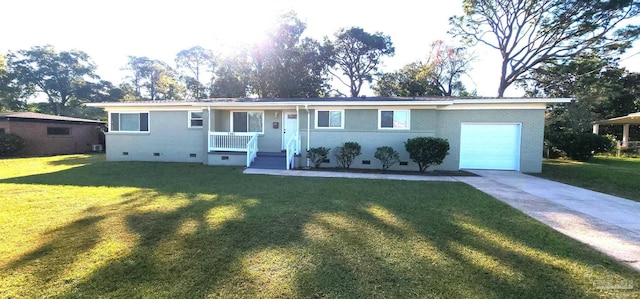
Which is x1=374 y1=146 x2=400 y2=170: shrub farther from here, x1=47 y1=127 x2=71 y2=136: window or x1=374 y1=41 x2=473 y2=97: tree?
x1=47 y1=127 x2=71 y2=136: window

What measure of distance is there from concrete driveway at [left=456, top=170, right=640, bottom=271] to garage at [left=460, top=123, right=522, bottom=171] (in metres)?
Answer: 2.93

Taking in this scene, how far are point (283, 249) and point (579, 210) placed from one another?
5.83 metres

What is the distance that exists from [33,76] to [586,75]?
53808mm

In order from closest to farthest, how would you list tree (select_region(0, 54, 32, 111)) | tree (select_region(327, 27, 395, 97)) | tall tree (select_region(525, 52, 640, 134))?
tall tree (select_region(525, 52, 640, 134)) → tree (select_region(327, 27, 395, 97)) → tree (select_region(0, 54, 32, 111))

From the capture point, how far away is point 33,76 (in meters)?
32.9

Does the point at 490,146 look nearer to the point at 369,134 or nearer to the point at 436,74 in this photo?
the point at 369,134

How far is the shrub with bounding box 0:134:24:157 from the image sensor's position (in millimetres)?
15539

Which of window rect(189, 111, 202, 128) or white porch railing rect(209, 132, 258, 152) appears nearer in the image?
white porch railing rect(209, 132, 258, 152)

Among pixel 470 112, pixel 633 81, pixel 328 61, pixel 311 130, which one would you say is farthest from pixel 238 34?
pixel 633 81

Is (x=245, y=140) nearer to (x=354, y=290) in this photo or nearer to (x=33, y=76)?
(x=354, y=290)

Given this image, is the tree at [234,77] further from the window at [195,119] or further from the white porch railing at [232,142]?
the white porch railing at [232,142]

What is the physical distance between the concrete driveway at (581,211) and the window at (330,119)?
16.9 ft

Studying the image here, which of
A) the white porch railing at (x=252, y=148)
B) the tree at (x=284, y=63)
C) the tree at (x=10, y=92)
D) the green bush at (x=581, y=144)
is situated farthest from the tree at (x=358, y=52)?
→ the tree at (x=10, y=92)

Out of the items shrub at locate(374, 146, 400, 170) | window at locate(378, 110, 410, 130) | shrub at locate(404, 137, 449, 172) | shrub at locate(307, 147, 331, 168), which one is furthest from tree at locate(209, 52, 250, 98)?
shrub at locate(404, 137, 449, 172)
